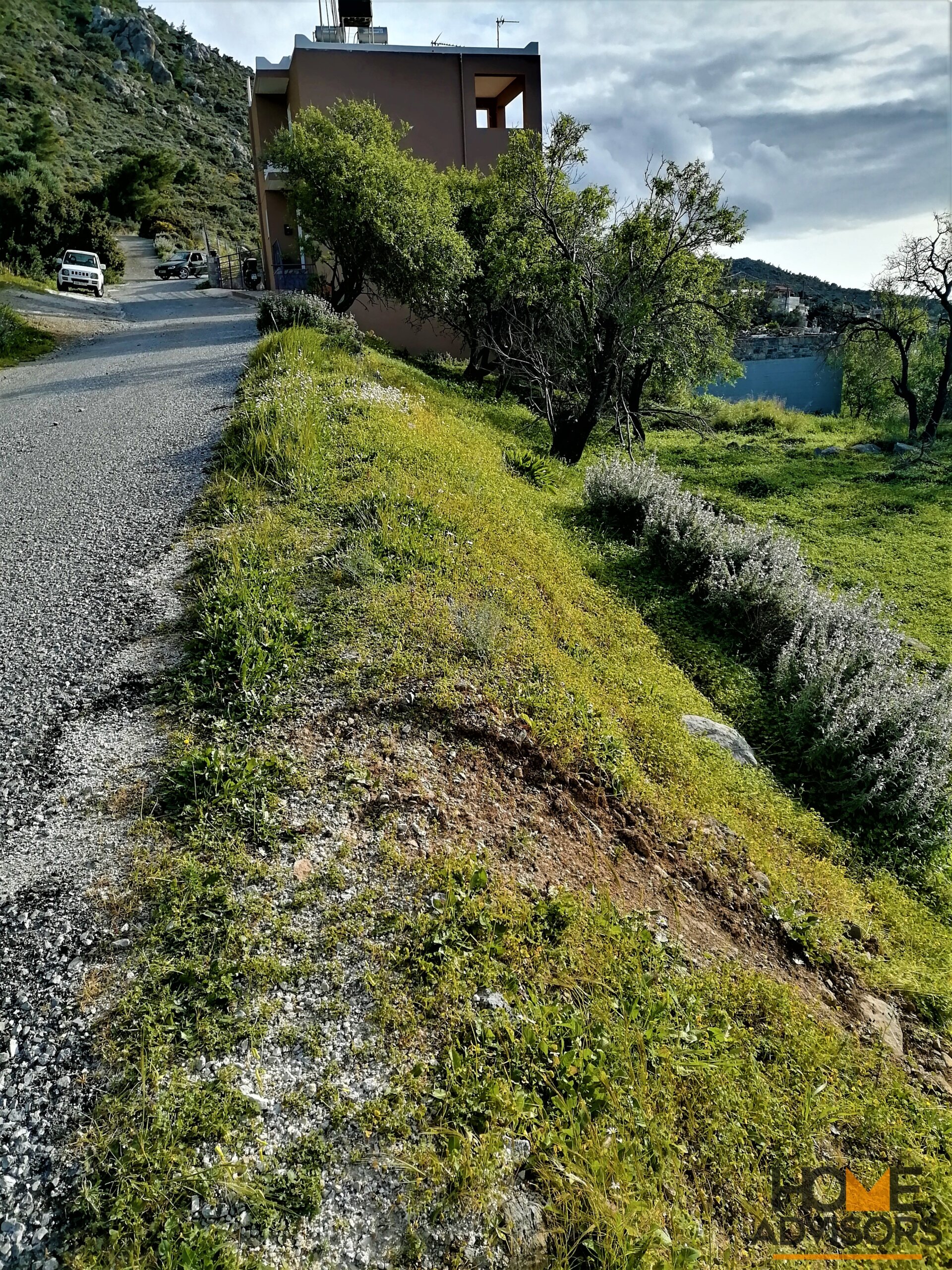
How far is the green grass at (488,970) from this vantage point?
203 centimetres

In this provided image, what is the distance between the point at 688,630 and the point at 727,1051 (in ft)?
15.3

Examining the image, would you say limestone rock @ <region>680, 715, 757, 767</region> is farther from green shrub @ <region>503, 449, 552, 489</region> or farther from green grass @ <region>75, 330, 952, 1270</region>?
green shrub @ <region>503, 449, 552, 489</region>

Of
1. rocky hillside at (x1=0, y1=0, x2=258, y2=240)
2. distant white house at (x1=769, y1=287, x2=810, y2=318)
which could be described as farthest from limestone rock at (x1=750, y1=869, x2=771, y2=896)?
rocky hillside at (x1=0, y1=0, x2=258, y2=240)

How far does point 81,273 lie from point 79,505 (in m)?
25.5

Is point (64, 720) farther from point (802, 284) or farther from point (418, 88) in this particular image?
point (802, 284)

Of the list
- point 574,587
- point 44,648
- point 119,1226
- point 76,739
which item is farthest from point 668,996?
point 574,587

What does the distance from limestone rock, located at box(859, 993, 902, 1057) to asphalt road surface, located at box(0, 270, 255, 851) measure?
12.2 ft

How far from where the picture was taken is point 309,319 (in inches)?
549

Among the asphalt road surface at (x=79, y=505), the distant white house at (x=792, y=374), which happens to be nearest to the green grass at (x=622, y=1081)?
the asphalt road surface at (x=79, y=505)

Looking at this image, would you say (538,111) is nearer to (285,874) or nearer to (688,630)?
(688,630)

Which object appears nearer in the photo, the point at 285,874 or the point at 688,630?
the point at 285,874

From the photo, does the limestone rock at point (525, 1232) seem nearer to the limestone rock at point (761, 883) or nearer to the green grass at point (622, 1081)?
the green grass at point (622, 1081)

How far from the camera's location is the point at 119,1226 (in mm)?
1815

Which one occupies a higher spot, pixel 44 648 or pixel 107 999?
pixel 44 648
